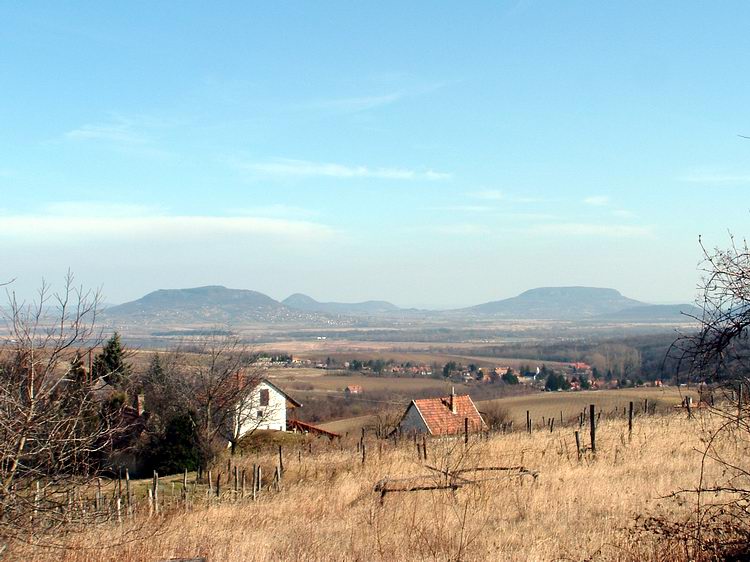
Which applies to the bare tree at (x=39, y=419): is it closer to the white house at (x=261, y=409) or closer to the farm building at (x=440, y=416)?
the white house at (x=261, y=409)

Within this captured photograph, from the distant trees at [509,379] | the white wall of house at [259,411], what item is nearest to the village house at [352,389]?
the distant trees at [509,379]

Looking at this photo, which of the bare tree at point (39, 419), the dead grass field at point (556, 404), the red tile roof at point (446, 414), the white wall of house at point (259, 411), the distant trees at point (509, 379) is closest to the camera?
the bare tree at point (39, 419)

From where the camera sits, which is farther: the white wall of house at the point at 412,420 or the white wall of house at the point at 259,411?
the white wall of house at the point at 412,420

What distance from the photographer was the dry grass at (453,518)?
830 centimetres

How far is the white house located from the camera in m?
41.0

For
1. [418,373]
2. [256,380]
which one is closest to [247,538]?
[256,380]

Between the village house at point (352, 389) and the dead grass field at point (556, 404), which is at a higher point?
the dead grass field at point (556, 404)

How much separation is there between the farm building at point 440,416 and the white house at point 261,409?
8.59 meters

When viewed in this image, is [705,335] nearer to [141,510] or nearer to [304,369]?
[141,510]

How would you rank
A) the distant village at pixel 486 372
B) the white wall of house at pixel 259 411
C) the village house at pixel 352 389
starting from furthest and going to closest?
1. the distant village at pixel 486 372
2. the village house at pixel 352 389
3. the white wall of house at pixel 259 411

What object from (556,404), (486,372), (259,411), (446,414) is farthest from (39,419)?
(486,372)

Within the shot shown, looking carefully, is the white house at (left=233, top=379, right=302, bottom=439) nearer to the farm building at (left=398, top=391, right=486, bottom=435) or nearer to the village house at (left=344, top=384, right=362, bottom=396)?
the farm building at (left=398, top=391, right=486, bottom=435)

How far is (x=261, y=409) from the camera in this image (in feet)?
158

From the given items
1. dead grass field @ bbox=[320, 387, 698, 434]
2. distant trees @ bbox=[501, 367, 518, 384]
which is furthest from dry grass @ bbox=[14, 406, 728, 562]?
distant trees @ bbox=[501, 367, 518, 384]
